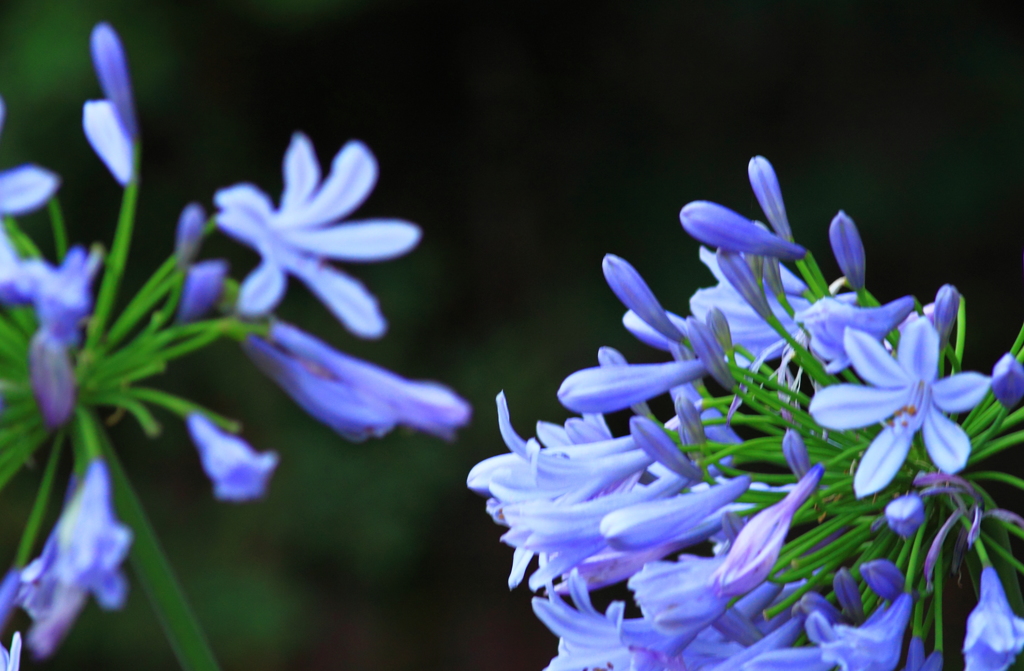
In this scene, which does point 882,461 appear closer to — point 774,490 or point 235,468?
point 774,490

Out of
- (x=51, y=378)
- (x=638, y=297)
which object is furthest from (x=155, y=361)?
(x=638, y=297)

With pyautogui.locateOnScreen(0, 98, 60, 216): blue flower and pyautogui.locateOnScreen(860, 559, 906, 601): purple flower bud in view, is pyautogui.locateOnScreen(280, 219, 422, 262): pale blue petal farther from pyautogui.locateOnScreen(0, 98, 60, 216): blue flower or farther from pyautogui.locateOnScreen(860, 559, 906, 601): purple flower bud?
pyautogui.locateOnScreen(860, 559, 906, 601): purple flower bud

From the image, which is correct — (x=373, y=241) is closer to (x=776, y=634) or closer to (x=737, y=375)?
(x=737, y=375)

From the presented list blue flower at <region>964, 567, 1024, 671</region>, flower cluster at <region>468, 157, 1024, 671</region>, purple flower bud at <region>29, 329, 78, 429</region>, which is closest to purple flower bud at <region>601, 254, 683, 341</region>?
flower cluster at <region>468, 157, 1024, 671</region>

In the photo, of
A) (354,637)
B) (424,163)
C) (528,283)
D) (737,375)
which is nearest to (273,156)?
(424,163)

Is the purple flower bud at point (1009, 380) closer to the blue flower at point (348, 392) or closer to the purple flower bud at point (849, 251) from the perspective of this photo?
the purple flower bud at point (849, 251)

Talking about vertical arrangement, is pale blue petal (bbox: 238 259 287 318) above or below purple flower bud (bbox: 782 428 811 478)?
above
